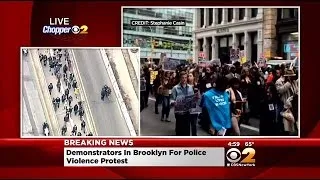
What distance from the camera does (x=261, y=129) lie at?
5090 millimetres

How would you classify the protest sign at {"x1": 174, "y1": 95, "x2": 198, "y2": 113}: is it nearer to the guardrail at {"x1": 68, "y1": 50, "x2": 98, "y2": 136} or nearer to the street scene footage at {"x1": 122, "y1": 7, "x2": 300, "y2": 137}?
the street scene footage at {"x1": 122, "y1": 7, "x2": 300, "y2": 137}

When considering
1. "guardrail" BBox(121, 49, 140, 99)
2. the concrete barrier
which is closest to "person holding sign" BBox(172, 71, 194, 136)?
"guardrail" BBox(121, 49, 140, 99)

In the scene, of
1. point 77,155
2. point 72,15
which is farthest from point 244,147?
point 72,15

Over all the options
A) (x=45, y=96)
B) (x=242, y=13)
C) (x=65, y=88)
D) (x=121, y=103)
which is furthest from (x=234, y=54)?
(x=45, y=96)

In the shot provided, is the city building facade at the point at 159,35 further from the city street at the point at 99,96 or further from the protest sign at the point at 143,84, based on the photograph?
the city street at the point at 99,96

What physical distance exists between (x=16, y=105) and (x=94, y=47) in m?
0.92

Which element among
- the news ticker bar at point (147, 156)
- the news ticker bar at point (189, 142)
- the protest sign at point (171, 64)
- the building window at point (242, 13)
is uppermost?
the building window at point (242, 13)

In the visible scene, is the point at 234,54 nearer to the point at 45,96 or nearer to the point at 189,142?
the point at 189,142

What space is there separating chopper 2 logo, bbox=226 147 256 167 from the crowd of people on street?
1342 millimetres

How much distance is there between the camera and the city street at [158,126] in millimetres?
5078

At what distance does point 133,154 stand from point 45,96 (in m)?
1.00

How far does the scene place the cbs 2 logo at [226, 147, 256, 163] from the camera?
200 inches

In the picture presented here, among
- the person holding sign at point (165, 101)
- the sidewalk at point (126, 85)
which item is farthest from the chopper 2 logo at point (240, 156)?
the sidewalk at point (126, 85)

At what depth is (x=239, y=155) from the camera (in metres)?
5.07
